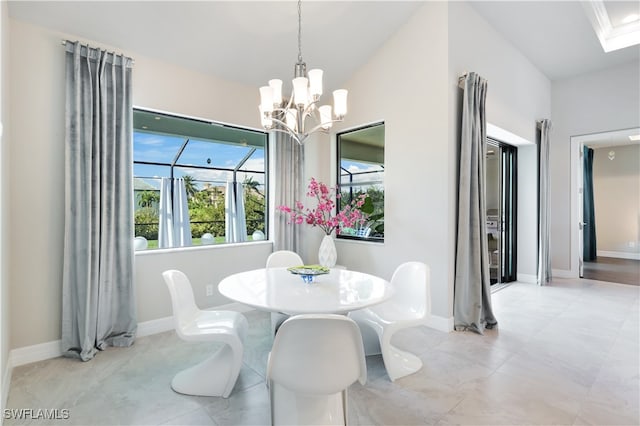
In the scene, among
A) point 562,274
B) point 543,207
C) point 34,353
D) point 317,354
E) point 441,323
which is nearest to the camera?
point 317,354

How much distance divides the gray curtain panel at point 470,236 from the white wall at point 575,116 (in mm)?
3238

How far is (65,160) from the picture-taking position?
8.52ft

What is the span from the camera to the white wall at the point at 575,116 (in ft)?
15.9

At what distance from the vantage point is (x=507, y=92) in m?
4.25

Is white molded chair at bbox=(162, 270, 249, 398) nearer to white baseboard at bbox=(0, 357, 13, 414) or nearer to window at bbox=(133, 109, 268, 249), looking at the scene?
white baseboard at bbox=(0, 357, 13, 414)

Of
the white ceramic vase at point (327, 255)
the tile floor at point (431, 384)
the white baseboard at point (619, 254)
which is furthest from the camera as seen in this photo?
the white baseboard at point (619, 254)

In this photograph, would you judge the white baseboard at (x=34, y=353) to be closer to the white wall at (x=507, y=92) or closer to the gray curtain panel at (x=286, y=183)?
the gray curtain panel at (x=286, y=183)

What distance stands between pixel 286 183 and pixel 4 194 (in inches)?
A: 101

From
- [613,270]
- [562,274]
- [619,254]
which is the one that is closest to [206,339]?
[562,274]

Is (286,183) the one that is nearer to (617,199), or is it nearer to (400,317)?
(400,317)

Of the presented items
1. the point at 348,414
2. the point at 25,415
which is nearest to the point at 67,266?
the point at 25,415

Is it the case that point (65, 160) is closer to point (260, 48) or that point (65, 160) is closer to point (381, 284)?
point (260, 48)

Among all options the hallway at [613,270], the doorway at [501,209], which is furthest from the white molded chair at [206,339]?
the hallway at [613,270]

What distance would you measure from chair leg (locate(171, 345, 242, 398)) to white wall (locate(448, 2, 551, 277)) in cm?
249
